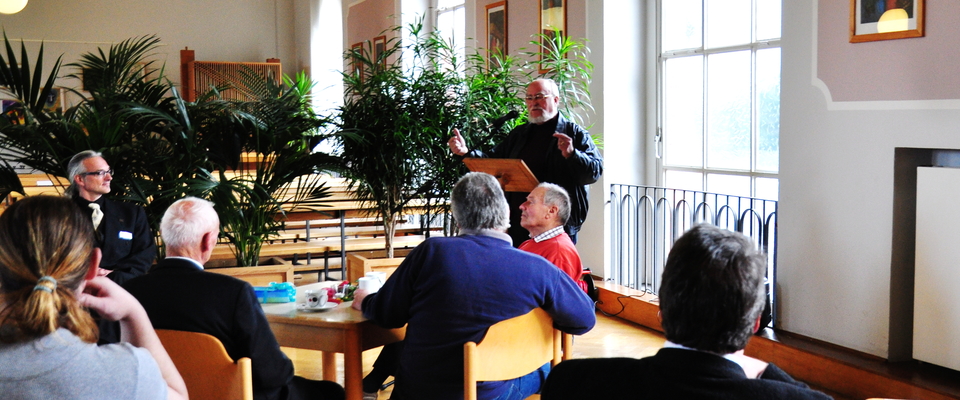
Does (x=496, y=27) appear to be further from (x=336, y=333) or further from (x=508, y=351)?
(x=508, y=351)

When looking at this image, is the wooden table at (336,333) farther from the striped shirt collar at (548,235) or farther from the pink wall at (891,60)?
the pink wall at (891,60)

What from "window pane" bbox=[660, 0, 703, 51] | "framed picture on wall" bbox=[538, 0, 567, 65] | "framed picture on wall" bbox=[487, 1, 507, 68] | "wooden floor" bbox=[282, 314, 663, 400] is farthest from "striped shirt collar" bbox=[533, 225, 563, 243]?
"framed picture on wall" bbox=[487, 1, 507, 68]

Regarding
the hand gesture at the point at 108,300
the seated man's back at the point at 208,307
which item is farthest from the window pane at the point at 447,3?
the hand gesture at the point at 108,300

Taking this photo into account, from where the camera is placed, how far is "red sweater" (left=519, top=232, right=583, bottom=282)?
358 cm

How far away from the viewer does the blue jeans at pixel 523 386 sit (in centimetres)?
286

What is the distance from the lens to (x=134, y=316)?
186 centimetres

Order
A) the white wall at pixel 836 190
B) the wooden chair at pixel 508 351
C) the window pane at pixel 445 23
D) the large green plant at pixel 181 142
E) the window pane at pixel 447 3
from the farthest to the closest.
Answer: the window pane at pixel 445 23
the window pane at pixel 447 3
the large green plant at pixel 181 142
the white wall at pixel 836 190
the wooden chair at pixel 508 351

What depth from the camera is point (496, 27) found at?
26.6 ft

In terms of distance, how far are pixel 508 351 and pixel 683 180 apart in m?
3.87

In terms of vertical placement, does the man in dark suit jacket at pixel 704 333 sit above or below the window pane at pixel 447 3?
below

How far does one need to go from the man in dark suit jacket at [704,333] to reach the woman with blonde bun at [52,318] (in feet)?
2.99

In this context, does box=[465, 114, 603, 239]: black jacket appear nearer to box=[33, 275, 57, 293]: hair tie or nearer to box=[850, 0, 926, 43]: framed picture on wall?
box=[850, 0, 926, 43]: framed picture on wall

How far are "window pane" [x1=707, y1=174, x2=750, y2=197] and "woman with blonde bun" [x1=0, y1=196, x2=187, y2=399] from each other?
15.1ft

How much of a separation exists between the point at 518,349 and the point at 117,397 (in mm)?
1309
